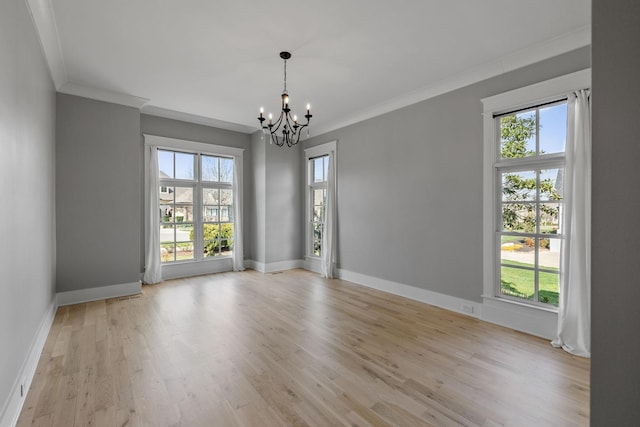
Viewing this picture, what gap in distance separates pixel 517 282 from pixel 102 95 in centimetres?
621

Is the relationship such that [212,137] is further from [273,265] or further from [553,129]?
[553,129]

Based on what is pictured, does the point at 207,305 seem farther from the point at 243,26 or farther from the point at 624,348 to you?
the point at 624,348

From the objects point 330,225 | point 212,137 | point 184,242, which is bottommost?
point 184,242

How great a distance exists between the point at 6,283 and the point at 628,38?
10.7 feet

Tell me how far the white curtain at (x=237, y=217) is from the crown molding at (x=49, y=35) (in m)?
3.23

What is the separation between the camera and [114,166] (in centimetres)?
464

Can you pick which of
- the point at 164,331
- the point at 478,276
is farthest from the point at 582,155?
the point at 164,331

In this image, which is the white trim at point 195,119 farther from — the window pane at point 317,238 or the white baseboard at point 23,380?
the white baseboard at point 23,380

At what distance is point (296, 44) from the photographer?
10.4 feet

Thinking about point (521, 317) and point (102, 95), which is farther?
point (102, 95)

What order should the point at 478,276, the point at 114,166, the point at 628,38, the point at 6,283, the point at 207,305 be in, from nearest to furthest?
the point at 628,38 → the point at 6,283 → the point at 478,276 → the point at 207,305 → the point at 114,166

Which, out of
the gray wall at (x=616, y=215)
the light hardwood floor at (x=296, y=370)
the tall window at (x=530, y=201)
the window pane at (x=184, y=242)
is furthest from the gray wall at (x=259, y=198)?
the gray wall at (x=616, y=215)

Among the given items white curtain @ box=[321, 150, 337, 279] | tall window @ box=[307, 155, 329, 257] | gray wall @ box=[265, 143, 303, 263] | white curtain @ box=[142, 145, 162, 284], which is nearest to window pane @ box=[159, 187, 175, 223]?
white curtain @ box=[142, 145, 162, 284]

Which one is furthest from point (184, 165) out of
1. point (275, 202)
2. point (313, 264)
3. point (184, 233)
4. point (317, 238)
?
point (313, 264)
